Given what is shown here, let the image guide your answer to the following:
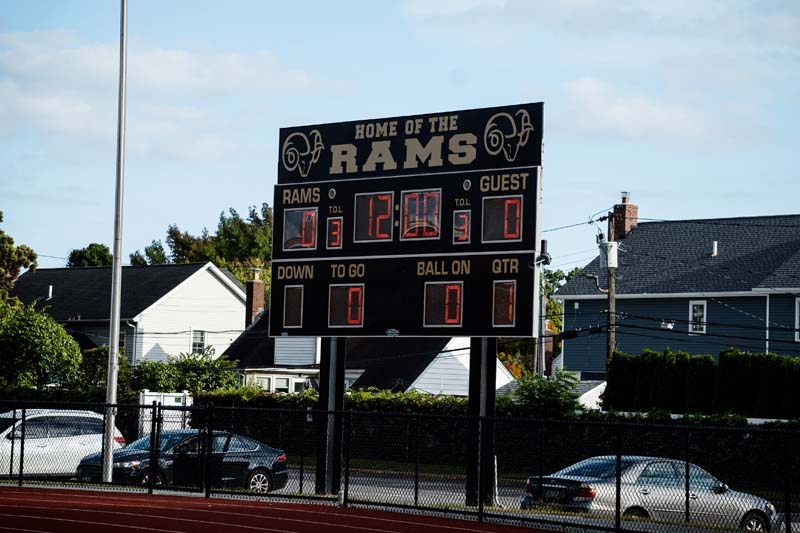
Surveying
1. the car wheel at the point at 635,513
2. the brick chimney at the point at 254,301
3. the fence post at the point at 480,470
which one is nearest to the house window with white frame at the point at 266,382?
the brick chimney at the point at 254,301

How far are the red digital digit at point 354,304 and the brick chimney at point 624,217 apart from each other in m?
31.6

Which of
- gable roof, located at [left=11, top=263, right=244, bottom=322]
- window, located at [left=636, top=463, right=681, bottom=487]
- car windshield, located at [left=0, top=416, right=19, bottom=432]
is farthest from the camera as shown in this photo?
gable roof, located at [left=11, top=263, right=244, bottom=322]

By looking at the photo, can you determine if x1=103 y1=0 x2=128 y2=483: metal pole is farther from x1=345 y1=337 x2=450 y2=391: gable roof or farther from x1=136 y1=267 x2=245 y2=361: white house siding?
x1=136 y1=267 x2=245 y2=361: white house siding

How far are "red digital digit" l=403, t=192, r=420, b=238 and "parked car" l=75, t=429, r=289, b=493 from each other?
5391mm

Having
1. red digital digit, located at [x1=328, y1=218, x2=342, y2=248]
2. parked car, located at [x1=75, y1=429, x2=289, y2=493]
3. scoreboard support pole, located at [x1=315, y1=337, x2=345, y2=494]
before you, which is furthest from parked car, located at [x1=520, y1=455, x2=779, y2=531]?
red digital digit, located at [x1=328, y1=218, x2=342, y2=248]

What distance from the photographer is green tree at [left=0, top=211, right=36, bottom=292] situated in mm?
50906

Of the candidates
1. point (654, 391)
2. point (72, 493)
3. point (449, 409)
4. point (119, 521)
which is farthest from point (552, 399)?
point (119, 521)

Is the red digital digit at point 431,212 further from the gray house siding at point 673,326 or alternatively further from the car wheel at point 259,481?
the gray house siding at point 673,326

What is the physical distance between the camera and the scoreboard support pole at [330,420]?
20.8 metres

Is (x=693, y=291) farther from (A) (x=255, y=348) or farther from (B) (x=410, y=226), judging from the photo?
(B) (x=410, y=226)

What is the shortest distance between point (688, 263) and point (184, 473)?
105ft

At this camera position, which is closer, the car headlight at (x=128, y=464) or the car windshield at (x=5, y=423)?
the car headlight at (x=128, y=464)

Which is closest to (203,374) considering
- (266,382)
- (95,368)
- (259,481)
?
(95,368)

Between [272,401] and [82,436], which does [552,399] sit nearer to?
[272,401]
